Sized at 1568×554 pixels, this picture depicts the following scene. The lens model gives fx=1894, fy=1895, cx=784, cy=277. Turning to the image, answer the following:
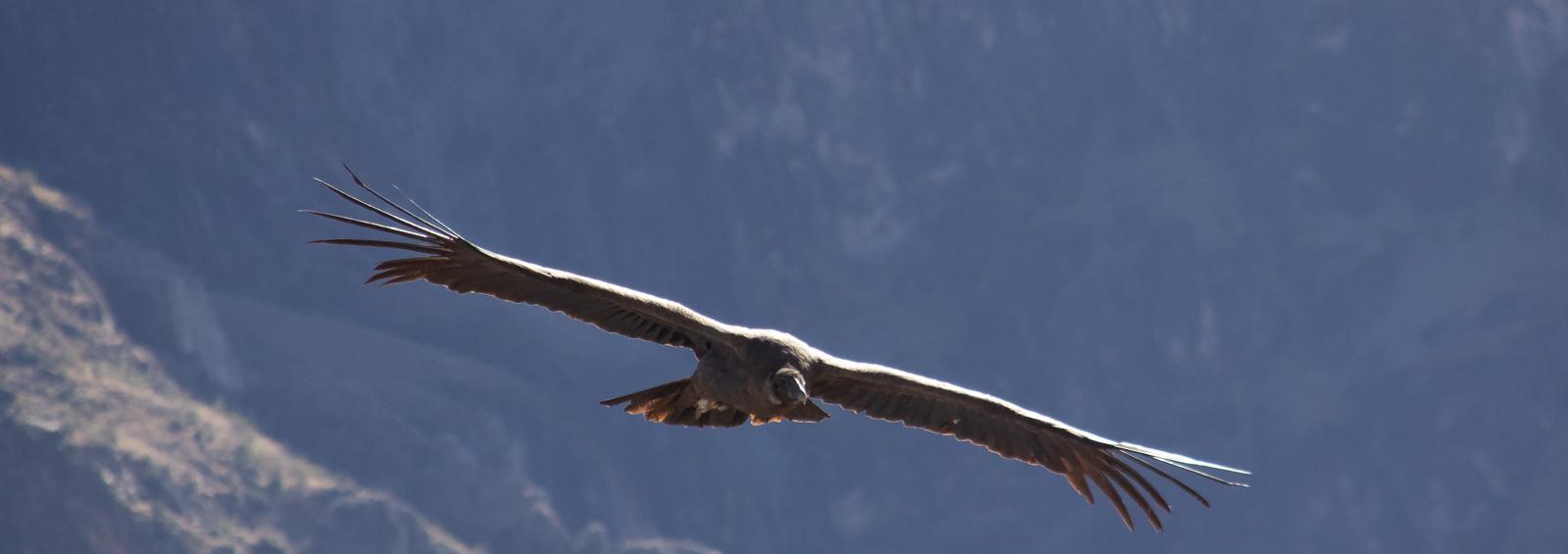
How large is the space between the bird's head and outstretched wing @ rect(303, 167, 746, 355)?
2.60 ft

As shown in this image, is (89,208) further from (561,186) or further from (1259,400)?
(1259,400)

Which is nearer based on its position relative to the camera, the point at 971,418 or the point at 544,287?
the point at 544,287

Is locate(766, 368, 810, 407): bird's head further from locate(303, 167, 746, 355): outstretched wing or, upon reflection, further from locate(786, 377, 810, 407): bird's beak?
locate(303, 167, 746, 355): outstretched wing

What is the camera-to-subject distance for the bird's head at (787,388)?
15.4 m

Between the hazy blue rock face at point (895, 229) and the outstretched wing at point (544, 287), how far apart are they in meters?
101

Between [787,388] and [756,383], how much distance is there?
408 mm

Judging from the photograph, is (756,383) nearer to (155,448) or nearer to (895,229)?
(155,448)

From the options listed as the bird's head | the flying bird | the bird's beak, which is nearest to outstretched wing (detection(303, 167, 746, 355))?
the flying bird

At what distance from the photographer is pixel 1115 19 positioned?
135 metres

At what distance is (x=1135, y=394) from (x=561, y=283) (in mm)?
113988

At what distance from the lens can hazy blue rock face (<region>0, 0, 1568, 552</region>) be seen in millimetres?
121562

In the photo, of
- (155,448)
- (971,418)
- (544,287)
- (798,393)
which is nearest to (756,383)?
(798,393)

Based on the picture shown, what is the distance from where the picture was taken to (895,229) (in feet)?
440

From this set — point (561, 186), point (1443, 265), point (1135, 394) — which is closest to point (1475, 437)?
point (1443, 265)
